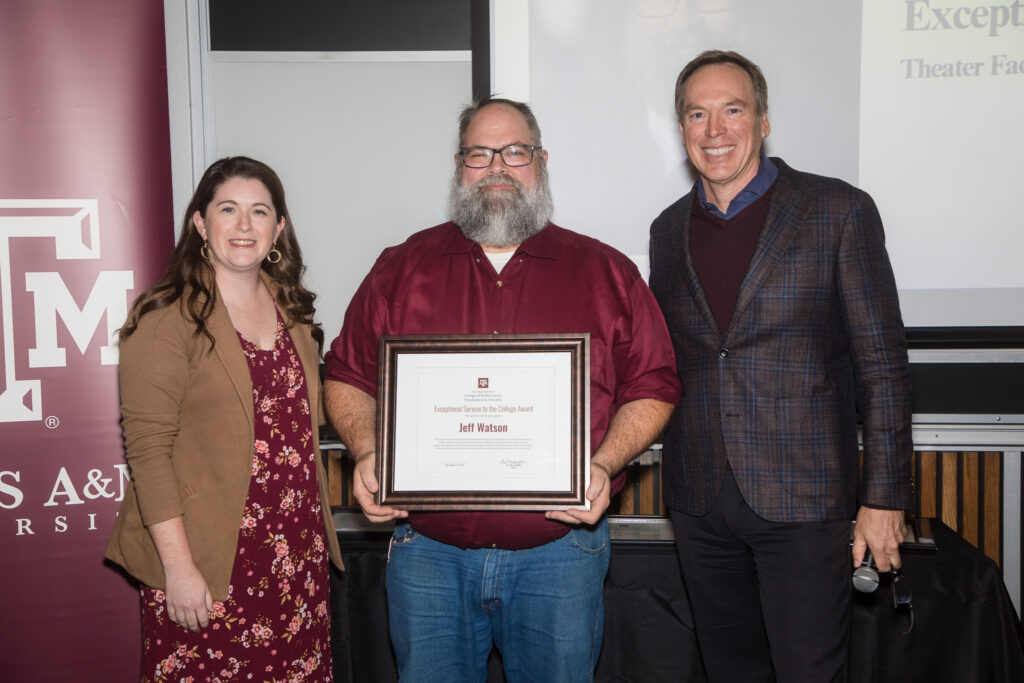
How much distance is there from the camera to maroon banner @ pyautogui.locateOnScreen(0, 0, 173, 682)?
2432 millimetres

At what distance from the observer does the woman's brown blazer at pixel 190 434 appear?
1710 mm

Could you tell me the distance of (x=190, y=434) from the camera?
5.81ft

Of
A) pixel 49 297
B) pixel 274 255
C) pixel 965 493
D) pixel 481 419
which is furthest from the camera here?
pixel 965 493

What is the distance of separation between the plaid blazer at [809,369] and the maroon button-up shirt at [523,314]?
220 mm

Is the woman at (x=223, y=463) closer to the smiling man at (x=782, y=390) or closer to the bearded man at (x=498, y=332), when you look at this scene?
the bearded man at (x=498, y=332)

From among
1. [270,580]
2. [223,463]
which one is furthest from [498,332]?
[270,580]

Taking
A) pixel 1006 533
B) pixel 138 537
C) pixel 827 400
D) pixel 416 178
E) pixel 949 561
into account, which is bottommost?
pixel 1006 533

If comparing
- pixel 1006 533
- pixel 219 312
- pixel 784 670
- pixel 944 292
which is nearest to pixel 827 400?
pixel 784 670

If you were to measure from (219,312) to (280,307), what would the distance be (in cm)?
22

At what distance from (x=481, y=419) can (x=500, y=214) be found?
52cm

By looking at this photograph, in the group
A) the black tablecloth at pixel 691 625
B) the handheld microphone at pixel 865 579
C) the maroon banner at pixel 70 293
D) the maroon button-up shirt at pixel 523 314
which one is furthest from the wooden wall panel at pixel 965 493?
the maroon banner at pixel 70 293

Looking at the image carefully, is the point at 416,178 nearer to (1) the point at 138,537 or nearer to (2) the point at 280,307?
(2) the point at 280,307

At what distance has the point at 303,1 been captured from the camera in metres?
3.15

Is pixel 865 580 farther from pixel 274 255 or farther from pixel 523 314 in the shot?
pixel 274 255
